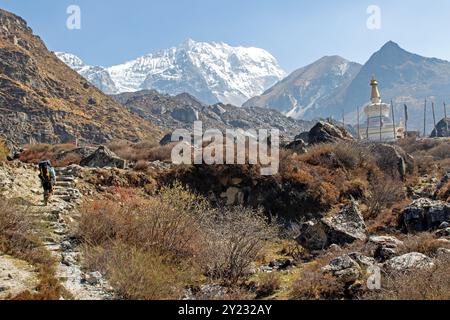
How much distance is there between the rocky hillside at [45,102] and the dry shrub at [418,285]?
4920 cm

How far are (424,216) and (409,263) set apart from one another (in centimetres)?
591

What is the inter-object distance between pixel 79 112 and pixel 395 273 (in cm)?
6559

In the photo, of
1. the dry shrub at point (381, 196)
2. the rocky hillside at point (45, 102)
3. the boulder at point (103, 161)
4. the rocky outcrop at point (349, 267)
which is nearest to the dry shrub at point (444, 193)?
the dry shrub at point (381, 196)

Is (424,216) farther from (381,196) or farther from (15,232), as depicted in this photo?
(15,232)

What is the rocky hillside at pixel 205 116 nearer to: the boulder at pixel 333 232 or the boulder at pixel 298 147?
the boulder at pixel 298 147

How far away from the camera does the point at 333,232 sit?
13742 mm

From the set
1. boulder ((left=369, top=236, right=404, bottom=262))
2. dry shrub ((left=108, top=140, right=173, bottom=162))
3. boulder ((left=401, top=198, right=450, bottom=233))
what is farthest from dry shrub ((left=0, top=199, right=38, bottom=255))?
dry shrub ((left=108, top=140, right=173, bottom=162))

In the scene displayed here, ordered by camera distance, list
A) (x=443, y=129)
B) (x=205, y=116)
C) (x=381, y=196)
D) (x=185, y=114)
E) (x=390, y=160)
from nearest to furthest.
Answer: (x=381, y=196), (x=390, y=160), (x=443, y=129), (x=185, y=114), (x=205, y=116)

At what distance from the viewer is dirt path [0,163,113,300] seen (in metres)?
8.34

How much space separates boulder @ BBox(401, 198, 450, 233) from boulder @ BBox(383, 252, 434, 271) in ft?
16.3

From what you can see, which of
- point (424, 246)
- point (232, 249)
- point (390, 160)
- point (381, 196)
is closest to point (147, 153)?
point (390, 160)

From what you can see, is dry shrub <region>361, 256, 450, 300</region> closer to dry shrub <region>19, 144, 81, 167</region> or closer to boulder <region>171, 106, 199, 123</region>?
dry shrub <region>19, 144, 81, 167</region>

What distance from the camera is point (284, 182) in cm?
1970

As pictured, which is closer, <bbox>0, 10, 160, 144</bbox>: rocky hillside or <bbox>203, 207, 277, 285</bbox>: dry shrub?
<bbox>203, 207, 277, 285</bbox>: dry shrub
